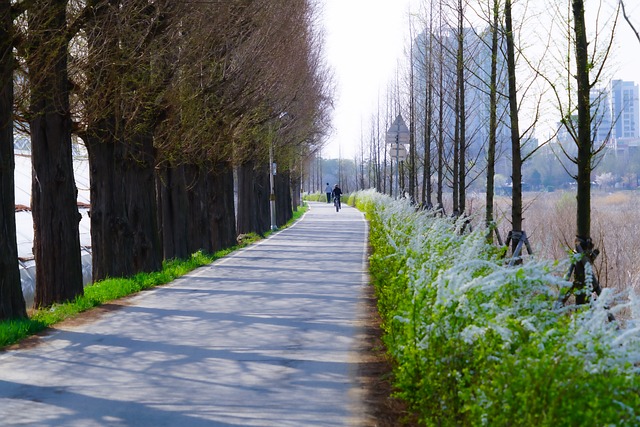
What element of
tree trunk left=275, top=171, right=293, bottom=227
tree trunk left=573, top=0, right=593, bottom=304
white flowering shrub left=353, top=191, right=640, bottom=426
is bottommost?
tree trunk left=275, top=171, right=293, bottom=227

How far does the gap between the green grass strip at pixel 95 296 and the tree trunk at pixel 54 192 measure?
36 centimetres

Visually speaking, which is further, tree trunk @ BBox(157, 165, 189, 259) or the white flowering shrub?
tree trunk @ BBox(157, 165, 189, 259)

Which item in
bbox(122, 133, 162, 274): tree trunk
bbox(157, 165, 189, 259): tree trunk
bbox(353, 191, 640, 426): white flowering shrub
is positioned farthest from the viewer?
bbox(157, 165, 189, 259): tree trunk

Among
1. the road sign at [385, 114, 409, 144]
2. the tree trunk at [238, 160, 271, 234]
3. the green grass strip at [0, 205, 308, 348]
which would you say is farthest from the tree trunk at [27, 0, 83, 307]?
the road sign at [385, 114, 409, 144]

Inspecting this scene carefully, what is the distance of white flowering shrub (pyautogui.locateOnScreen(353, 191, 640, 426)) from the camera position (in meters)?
4.31

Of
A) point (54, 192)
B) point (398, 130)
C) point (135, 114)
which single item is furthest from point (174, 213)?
point (398, 130)

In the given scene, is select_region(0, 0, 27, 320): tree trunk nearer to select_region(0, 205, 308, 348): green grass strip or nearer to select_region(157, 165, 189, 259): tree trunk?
select_region(0, 205, 308, 348): green grass strip

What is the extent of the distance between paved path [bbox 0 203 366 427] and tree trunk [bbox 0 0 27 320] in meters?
0.76

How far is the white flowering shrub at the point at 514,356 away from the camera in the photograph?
431 cm

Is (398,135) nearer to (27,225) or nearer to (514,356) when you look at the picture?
(27,225)

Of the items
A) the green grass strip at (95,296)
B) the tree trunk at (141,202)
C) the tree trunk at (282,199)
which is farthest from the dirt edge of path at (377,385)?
the tree trunk at (282,199)

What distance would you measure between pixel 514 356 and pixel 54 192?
10598 millimetres

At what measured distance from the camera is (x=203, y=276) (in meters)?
19.2

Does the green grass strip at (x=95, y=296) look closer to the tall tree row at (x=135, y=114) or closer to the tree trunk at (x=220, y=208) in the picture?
the tall tree row at (x=135, y=114)
